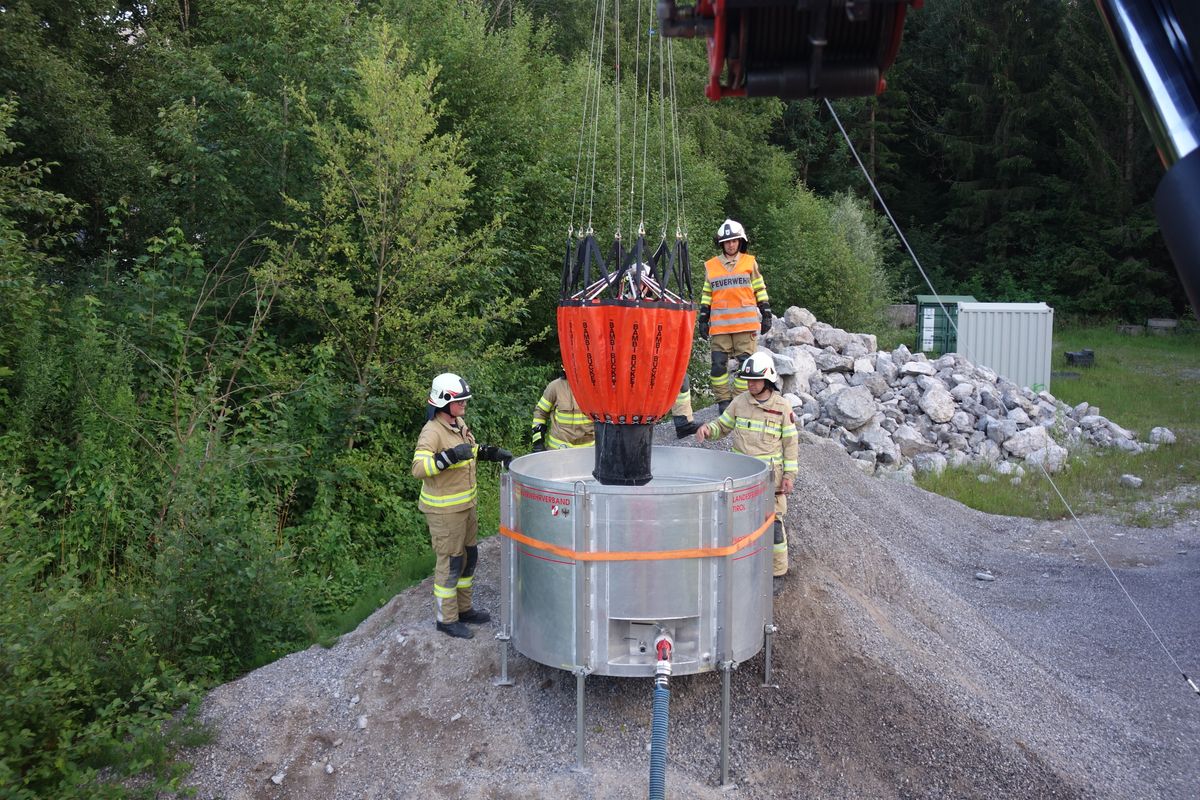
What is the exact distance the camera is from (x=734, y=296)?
36.6 feet

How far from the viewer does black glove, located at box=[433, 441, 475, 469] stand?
7.78 m

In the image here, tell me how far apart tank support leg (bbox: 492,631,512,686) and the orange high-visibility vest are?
5116 millimetres

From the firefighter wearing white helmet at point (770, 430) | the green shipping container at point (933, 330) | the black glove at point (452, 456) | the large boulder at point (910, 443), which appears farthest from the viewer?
the green shipping container at point (933, 330)

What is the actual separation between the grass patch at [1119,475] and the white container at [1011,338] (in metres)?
2.23

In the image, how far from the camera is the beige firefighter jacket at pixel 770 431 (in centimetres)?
886

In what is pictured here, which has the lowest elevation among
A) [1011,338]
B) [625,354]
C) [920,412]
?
[920,412]

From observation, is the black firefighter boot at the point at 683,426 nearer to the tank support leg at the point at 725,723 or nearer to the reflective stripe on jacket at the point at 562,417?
the reflective stripe on jacket at the point at 562,417

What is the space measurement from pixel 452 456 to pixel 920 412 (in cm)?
1344

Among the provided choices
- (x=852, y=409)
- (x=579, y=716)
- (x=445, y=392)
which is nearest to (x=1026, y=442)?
(x=852, y=409)

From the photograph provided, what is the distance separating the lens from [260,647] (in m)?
8.66

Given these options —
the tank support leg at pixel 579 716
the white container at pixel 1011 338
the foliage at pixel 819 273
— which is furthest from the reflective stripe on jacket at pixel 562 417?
the foliage at pixel 819 273

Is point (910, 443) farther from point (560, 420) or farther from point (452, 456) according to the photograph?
point (452, 456)

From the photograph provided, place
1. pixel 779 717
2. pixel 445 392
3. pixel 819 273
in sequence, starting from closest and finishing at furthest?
pixel 779 717 < pixel 445 392 < pixel 819 273

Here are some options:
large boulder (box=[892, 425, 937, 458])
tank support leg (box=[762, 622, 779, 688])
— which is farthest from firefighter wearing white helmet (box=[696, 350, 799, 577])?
large boulder (box=[892, 425, 937, 458])
